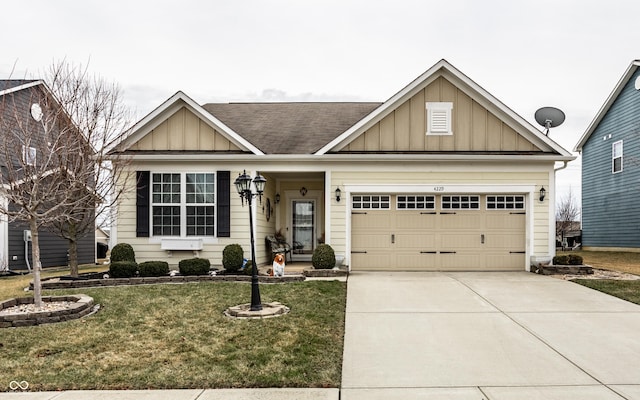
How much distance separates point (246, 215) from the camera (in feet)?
46.1

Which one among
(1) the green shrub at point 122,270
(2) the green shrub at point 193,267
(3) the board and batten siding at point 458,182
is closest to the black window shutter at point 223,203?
(2) the green shrub at point 193,267

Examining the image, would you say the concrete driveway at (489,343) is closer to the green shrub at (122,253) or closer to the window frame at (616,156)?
the green shrub at (122,253)

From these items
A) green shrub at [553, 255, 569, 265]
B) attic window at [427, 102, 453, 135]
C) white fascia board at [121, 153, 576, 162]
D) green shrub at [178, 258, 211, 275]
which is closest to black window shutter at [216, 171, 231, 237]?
white fascia board at [121, 153, 576, 162]

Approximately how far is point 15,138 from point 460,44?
11.8 meters

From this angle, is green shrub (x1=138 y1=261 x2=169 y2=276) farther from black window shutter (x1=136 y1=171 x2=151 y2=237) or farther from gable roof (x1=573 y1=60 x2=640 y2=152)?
gable roof (x1=573 y1=60 x2=640 y2=152)

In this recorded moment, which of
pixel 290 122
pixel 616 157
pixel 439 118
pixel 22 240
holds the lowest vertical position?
pixel 22 240

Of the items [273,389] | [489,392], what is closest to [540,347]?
[489,392]

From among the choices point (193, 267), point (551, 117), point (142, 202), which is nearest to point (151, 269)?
point (193, 267)

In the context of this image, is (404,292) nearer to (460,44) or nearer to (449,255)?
(449,255)

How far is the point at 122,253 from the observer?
43.4 feet

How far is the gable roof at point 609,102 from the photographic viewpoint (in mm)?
20547

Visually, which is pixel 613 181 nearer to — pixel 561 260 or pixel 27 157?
pixel 561 260

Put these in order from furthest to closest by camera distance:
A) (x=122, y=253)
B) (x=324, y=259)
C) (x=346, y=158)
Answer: (x=346, y=158) → (x=122, y=253) → (x=324, y=259)

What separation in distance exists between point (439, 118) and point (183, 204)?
736 centimetres
